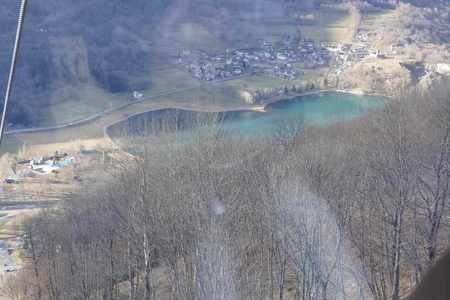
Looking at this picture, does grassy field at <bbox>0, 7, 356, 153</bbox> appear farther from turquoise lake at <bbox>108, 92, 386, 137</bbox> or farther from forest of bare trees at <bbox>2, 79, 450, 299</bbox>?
forest of bare trees at <bbox>2, 79, 450, 299</bbox>

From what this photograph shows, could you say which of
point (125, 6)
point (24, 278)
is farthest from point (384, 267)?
point (125, 6)

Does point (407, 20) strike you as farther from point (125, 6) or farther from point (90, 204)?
point (90, 204)

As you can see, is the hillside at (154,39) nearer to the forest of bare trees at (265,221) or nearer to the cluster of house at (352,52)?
the cluster of house at (352,52)

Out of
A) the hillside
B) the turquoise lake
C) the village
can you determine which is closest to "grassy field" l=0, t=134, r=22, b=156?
the hillside

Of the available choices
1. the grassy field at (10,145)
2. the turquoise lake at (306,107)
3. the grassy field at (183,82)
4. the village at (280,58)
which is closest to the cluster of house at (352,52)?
the village at (280,58)

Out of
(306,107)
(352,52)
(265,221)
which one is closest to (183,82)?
(306,107)

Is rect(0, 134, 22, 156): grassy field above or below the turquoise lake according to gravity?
below

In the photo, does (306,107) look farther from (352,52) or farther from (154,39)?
(154,39)
